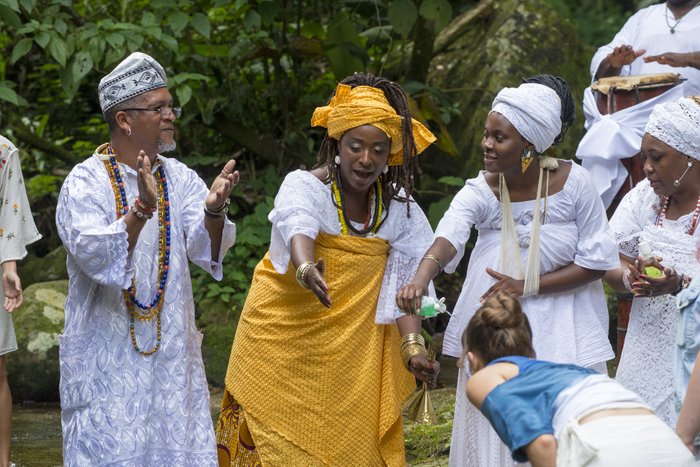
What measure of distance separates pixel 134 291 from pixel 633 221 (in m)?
2.17

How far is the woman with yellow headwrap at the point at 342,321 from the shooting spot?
5477 millimetres

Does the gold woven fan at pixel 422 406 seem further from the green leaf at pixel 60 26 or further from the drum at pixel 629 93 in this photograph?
the green leaf at pixel 60 26

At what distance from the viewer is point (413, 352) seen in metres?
5.40

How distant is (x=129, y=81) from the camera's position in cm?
534

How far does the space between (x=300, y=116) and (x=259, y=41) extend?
651mm

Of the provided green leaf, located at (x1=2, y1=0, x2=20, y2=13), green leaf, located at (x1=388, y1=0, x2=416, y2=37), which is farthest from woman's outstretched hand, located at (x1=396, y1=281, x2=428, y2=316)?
green leaf, located at (x1=388, y1=0, x2=416, y2=37)

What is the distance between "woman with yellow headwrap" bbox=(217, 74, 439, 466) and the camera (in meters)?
5.48

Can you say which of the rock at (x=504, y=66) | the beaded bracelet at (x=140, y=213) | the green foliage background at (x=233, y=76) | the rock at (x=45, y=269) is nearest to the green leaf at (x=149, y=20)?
the green foliage background at (x=233, y=76)

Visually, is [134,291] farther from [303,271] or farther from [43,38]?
[43,38]

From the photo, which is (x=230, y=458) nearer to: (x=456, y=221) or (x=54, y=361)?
(x=456, y=221)

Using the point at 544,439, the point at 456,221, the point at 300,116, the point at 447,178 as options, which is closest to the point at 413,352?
the point at 456,221

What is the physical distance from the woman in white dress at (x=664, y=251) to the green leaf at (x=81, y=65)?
398cm

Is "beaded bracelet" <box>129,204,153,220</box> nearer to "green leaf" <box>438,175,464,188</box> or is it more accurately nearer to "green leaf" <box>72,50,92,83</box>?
"green leaf" <box>72,50,92,83</box>

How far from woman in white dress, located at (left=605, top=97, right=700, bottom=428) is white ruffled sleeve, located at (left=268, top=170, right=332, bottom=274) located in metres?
1.28
